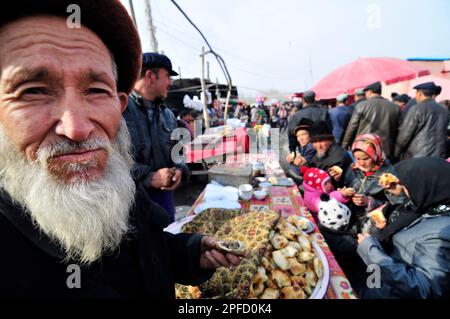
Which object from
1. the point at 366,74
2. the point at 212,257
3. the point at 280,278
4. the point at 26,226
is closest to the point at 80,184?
the point at 26,226

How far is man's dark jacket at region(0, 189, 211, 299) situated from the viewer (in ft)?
2.21

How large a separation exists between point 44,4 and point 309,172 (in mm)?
3152

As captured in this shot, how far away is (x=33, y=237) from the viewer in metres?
0.72

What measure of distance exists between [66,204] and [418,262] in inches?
88.3

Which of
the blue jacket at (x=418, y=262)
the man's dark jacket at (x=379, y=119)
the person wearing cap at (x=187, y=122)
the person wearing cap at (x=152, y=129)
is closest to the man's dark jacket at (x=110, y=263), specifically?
the person wearing cap at (x=152, y=129)

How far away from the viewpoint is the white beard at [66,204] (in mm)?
767

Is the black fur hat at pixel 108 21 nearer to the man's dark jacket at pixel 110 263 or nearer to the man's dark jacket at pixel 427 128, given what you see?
the man's dark jacket at pixel 110 263

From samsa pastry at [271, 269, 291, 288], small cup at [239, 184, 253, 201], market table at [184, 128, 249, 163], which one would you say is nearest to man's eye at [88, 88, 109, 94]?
samsa pastry at [271, 269, 291, 288]

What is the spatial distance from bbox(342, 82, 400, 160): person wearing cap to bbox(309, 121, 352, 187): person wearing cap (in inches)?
80.0

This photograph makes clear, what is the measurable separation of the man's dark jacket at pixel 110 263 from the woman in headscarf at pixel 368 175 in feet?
7.80

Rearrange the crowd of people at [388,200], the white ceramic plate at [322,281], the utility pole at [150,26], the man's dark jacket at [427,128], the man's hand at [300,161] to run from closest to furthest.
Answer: the white ceramic plate at [322,281], the crowd of people at [388,200], the man's hand at [300,161], the man's dark jacket at [427,128], the utility pole at [150,26]

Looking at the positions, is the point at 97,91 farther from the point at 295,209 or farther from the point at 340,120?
the point at 340,120
